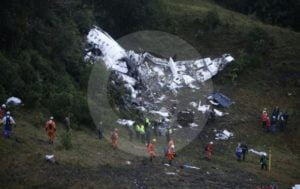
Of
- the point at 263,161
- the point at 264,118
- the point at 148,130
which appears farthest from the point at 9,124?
the point at 264,118

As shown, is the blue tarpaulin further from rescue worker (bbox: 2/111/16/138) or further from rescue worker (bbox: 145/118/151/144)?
rescue worker (bbox: 2/111/16/138)

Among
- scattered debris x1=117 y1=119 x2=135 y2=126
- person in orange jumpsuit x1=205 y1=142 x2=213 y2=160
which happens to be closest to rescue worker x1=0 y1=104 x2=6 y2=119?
scattered debris x1=117 y1=119 x2=135 y2=126

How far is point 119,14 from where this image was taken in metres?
43.6

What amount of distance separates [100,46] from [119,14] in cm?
676

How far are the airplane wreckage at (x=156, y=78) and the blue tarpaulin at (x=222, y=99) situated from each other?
3.20 ft

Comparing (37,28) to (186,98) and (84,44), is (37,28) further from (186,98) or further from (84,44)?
(186,98)

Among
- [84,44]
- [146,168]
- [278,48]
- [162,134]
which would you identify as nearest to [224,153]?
[162,134]

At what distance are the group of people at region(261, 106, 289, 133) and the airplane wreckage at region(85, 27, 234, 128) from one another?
298cm

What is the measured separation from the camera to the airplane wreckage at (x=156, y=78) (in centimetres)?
3481

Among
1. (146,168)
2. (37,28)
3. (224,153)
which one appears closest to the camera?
(146,168)

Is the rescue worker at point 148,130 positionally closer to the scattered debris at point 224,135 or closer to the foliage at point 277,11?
the scattered debris at point 224,135

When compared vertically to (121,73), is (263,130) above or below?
below

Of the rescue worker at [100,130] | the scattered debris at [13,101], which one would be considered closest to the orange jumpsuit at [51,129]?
the scattered debris at [13,101]

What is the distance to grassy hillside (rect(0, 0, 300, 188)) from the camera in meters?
22.1
